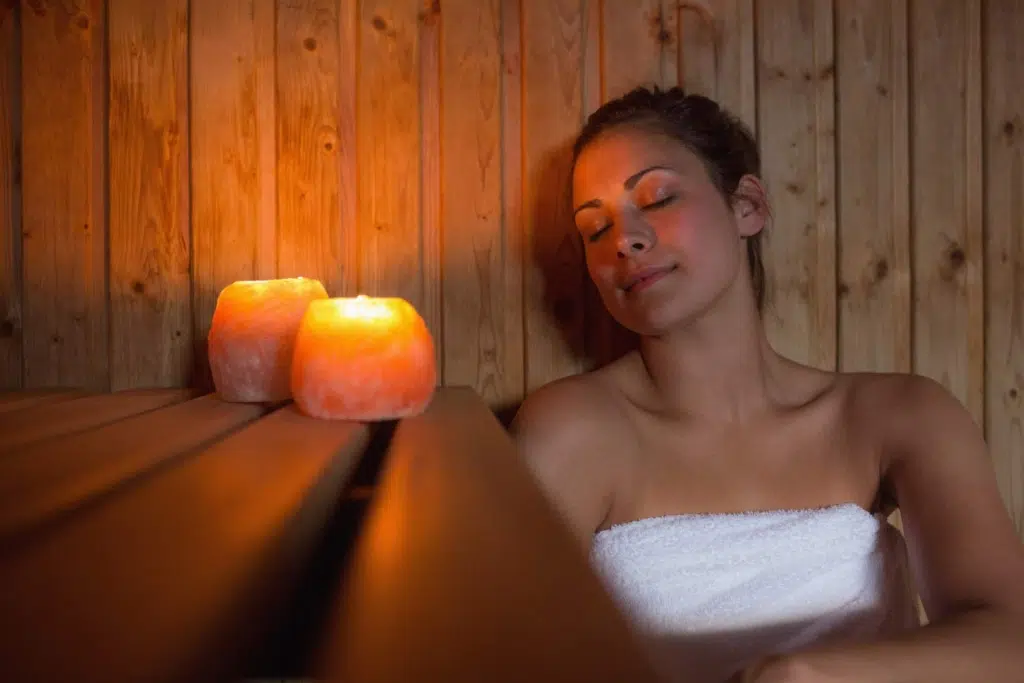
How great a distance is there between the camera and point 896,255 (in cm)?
147

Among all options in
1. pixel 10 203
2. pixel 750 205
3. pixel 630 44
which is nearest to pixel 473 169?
pixel 630 44

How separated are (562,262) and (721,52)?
0.56 meters

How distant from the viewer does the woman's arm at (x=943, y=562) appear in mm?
764

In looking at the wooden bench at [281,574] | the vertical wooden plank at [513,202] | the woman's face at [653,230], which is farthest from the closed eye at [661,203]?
the wooden bench at [281,574]

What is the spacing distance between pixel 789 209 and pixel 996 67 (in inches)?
22.2

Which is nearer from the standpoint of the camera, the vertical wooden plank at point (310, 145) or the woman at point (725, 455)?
the woman at point (725, 455)

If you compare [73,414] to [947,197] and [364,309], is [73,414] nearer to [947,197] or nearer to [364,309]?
[364,309]

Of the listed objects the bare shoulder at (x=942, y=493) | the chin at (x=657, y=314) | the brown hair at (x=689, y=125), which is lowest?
the bare shoulder at (x=942, y=493)

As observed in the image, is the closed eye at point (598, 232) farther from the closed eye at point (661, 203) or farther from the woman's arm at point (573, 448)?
the woman's arm at point (573, 448)

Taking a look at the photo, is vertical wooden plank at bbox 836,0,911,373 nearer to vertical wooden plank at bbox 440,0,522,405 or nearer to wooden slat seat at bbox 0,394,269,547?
vertical wooden plank at bbox 440,0,522,405

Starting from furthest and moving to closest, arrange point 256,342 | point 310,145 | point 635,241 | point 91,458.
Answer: point 310,145 < point 635,241 < point 256,342 < point 91,458

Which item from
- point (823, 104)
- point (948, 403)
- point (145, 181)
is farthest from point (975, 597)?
point (145, 181)

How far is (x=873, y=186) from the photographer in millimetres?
1460

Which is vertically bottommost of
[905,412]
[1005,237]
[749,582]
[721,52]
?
[749,582]
